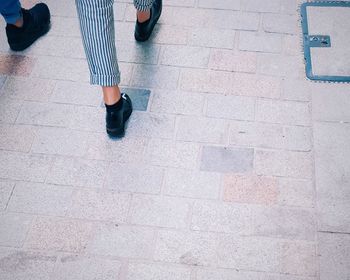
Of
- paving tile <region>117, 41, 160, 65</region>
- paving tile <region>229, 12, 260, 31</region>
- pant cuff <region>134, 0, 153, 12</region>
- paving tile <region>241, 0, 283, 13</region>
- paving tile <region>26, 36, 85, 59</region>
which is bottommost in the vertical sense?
paving tile <region>26, 36, 85, 59</region>

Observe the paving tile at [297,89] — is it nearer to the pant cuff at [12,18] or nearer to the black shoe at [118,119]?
the black shoe at [118,119]

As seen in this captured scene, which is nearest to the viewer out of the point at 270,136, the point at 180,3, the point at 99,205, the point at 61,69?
the point at 99,205

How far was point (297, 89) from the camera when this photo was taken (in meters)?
2.43

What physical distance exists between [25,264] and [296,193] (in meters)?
1.28

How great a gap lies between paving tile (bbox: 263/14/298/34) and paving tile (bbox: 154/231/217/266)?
1473mm

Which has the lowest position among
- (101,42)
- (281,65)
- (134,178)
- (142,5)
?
(134,178)

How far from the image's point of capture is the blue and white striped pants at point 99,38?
1.83m

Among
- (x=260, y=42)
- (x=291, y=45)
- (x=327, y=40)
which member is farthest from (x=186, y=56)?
(x=327, y=40)

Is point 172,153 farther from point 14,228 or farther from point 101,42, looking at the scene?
point 14,228

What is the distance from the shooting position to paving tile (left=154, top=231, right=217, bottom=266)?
186cm

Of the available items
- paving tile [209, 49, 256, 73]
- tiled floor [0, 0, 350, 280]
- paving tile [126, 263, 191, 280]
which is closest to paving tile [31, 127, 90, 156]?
tiled floor [0, 0, 350, 280]

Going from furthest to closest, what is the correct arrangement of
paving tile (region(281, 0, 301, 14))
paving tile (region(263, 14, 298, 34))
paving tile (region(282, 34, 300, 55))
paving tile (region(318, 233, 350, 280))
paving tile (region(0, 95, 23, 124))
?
paving tile (region(281, 0, 301, 14)) < paving tile (region(263, 14, 298, 34)) < paving tile (region(282, 34, 300, 55)) < paving tile (region(0, 95, 23, 124)) < paving tile (region(318, 233, 350, 280))

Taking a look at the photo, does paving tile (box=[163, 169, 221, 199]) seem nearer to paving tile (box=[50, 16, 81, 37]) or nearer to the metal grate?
the metal grate

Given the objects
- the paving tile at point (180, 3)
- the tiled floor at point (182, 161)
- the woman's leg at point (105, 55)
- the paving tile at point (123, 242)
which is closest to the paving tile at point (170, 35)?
the tiled floor at point (182, 161)
